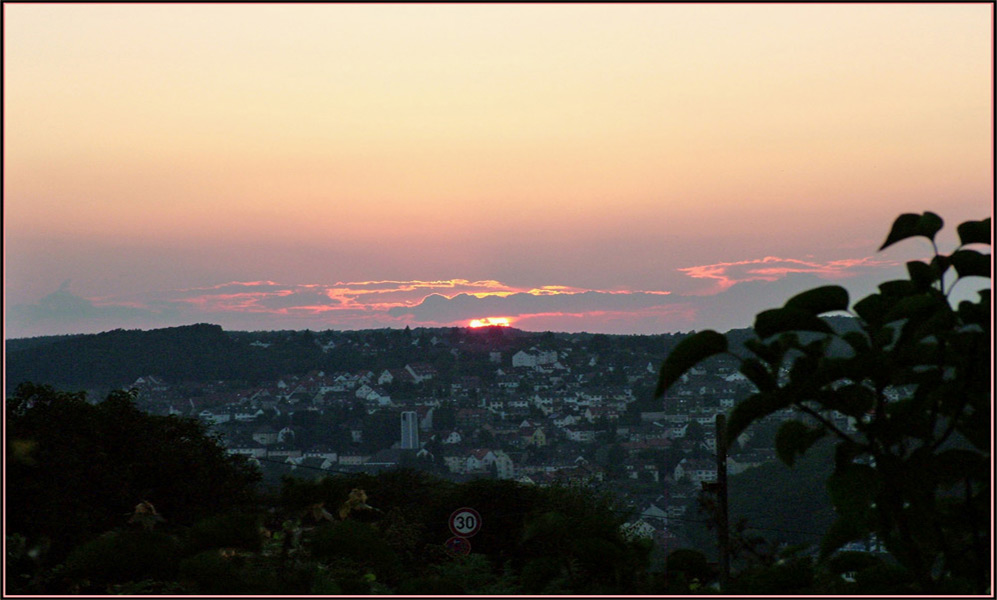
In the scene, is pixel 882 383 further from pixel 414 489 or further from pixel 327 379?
pixel 327 379

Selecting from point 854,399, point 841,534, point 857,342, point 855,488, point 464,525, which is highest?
point 857,342

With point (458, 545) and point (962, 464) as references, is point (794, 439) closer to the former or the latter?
point (962, 464)

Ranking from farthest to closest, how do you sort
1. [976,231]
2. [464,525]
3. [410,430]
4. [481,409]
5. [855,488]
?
[481,409]
[410,430]
[464,525]
[976,231]
[855,488]

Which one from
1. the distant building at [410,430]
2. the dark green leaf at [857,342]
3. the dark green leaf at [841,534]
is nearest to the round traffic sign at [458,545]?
the dark green leaf at [841,534]

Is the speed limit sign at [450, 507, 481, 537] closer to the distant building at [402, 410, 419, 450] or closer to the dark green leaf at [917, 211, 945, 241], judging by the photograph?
the dark green leaf at [917, 211, 945, 241]

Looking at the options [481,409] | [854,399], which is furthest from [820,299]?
[481,409]

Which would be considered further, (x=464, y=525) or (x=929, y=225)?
(x=464, y=525)

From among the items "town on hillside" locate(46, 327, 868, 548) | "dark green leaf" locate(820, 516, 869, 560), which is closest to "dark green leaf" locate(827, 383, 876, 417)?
"dark green leaf" locate(820, 516, 869, 560)
